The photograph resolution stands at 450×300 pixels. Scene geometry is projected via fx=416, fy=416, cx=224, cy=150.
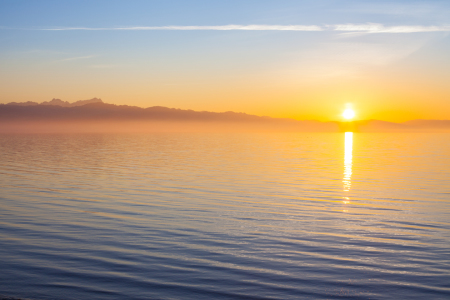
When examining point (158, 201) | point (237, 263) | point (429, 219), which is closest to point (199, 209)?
point (158, 201)

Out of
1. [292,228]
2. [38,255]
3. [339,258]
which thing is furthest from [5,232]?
[339,258]

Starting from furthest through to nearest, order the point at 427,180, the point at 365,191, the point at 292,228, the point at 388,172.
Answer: the point at 388,172 → the point at 427,180 → the point at 365,191 → the point at 292,228

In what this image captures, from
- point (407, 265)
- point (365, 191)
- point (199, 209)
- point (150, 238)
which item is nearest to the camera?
point (407, 265)

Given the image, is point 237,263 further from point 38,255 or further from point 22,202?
point 22,202

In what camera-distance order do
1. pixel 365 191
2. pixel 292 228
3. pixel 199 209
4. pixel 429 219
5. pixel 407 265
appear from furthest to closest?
pixel 365 191, pixel 199 209, pixel 429 219, pixel 292 228, pixel 407 265

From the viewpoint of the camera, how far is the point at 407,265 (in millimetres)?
11391

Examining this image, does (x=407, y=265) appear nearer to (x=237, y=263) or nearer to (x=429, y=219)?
(x=237, y=263)

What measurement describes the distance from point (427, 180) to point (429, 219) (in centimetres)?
1548

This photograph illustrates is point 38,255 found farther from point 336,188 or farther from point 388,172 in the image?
point 388,172

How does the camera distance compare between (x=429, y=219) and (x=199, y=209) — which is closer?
(x=429, y=219)

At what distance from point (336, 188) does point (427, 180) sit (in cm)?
901

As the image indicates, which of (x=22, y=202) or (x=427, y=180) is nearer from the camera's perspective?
(x=22, y=202)

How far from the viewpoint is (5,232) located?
14.5m

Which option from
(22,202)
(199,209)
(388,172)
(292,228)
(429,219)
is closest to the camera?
(292,228)
